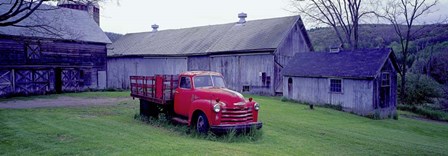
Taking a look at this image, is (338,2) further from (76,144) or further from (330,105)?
(76,144)

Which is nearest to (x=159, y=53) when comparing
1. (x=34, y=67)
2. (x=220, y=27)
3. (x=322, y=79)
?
(x=220, y=27)

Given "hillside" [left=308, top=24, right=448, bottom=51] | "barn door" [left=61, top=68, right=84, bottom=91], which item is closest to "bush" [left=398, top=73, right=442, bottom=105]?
"barn door" [left=61, top=68, right=84, bottom=91]

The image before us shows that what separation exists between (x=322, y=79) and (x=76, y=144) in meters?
18.8

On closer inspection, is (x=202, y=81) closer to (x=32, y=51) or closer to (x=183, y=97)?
(x=183, y=97)

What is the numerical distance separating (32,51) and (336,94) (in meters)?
24.2

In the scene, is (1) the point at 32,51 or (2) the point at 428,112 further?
(1) the point at 32,51

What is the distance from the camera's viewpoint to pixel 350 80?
22703 mm

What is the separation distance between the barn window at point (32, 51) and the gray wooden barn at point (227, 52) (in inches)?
464

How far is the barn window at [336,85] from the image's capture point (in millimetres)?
23500

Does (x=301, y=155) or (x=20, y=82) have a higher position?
(x=20, y=82)

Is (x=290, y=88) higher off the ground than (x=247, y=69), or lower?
lower

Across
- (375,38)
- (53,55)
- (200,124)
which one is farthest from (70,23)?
(375,38)

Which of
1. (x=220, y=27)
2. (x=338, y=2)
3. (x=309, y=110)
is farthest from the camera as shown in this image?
(x=220, y=27)

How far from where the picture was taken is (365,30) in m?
81.9
